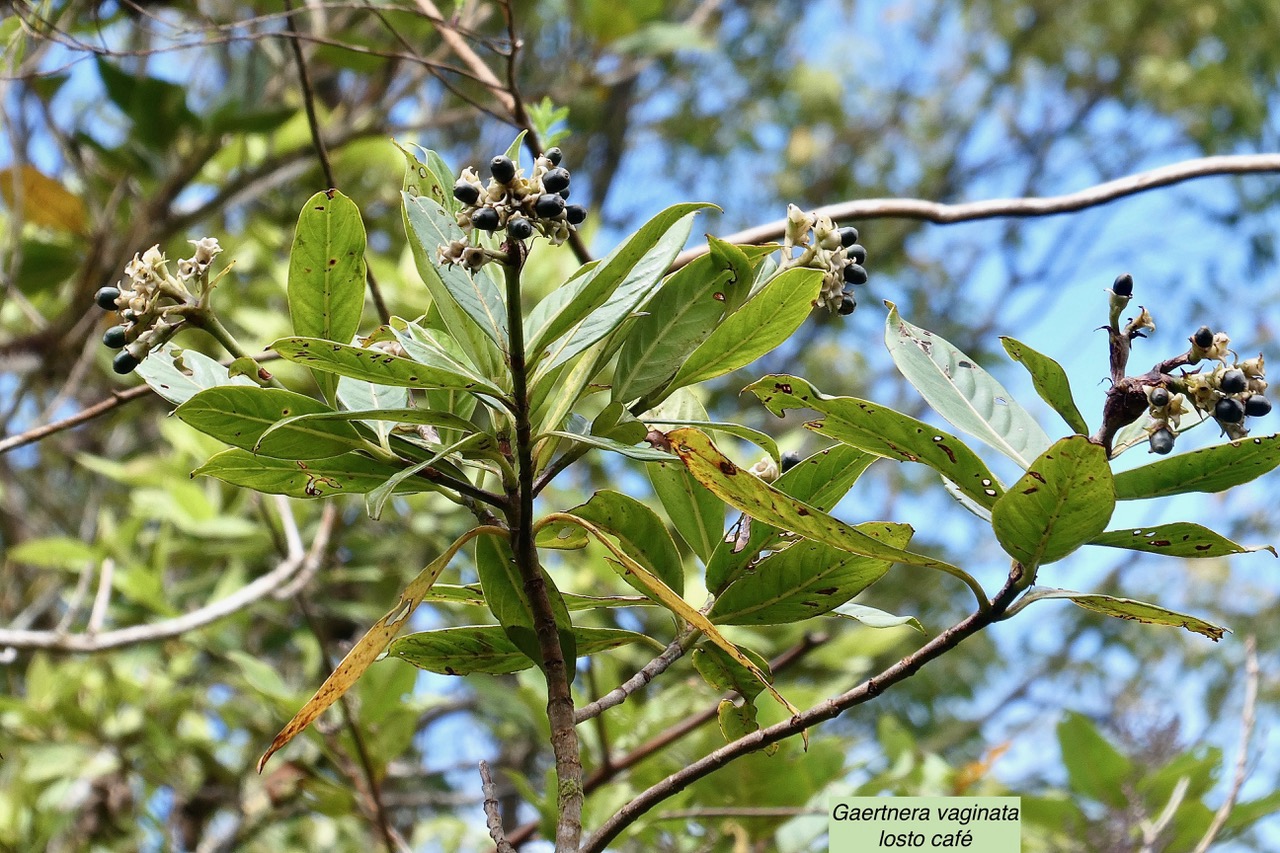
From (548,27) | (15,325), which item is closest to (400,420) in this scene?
(15,325)

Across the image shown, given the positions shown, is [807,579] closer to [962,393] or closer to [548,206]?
[962,393]

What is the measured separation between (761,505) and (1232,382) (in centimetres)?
20

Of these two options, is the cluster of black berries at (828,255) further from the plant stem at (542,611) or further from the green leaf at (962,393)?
the plant stem at (542,611)

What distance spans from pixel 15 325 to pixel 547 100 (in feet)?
6.06

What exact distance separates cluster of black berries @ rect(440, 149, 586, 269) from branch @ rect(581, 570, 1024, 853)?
24 centimetres

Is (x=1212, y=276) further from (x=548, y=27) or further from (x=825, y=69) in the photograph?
(x=548, y=27)

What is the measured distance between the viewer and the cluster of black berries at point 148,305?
549 mm

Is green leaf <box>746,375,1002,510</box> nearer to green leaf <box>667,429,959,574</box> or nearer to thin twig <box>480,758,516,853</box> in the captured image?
green leaf <box>667,429,959,574</box>

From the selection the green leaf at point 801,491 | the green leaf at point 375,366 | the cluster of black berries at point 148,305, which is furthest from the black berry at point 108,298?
the green leaf at point 801,491

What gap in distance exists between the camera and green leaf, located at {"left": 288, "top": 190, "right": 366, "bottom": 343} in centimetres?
57

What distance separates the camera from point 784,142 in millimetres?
4621

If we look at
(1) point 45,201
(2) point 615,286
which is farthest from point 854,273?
(1) point 45,201

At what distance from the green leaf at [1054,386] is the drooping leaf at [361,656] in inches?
10.9

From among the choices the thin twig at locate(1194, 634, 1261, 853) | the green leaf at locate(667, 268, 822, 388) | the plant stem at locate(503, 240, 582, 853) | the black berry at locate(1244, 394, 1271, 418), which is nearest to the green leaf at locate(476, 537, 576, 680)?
the plant stem at locate(503, 240, 582, 853)
